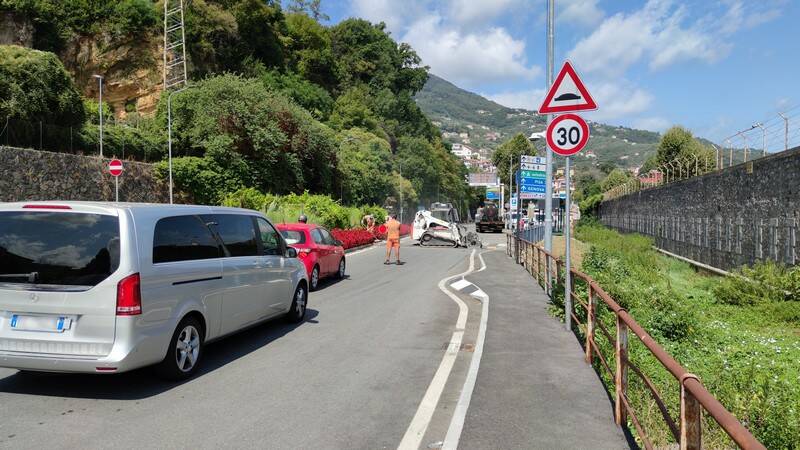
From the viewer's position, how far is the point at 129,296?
17.6 feet

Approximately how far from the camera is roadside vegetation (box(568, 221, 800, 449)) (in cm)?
510

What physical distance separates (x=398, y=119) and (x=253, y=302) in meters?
86.1

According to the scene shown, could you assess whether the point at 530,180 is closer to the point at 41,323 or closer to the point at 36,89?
the point at 36,89

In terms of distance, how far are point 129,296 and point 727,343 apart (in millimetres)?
8900

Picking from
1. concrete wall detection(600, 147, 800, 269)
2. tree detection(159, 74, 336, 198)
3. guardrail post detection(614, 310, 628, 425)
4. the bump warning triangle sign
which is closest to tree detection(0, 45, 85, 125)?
tree detection(159, 74, 336, 198)

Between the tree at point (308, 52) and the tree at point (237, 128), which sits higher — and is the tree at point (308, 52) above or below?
above

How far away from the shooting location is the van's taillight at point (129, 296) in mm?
5312

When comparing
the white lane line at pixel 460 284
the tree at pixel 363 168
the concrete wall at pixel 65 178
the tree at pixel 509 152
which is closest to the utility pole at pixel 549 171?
the white lane line at pixel 460 284

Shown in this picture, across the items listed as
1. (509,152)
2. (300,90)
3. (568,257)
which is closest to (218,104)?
(300,90)

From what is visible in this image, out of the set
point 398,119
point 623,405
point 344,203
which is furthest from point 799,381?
point 398,119

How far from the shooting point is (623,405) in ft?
16.0

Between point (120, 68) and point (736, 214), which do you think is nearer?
point (736, 214)

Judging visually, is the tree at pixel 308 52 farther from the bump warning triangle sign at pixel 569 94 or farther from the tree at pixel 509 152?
the bump warning triangle sign at pixel 569 94

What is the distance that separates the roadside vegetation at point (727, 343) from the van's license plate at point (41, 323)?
5117 millimetres
